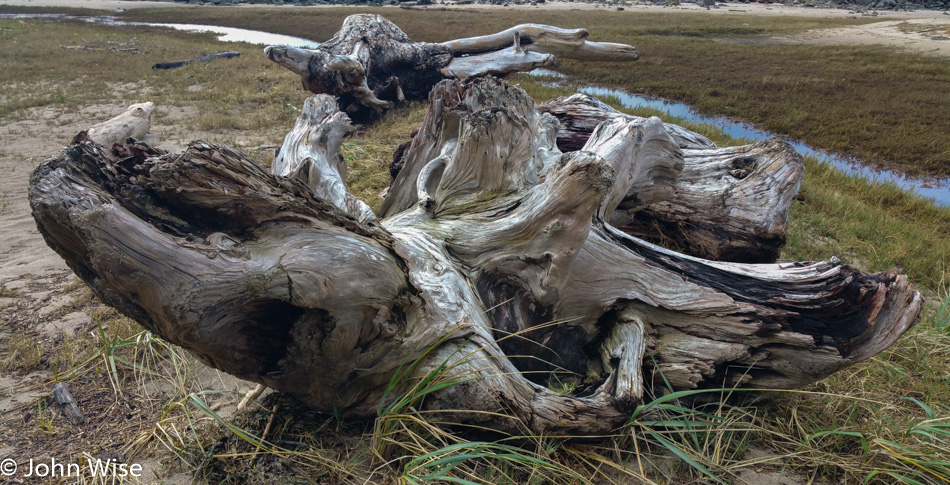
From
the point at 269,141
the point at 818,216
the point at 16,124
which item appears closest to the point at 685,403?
the point at 818,216

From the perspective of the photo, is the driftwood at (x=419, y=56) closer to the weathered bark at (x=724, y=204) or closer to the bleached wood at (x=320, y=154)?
the bleached wood at (x=320, y=154)

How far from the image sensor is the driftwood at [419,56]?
1014 centimetres

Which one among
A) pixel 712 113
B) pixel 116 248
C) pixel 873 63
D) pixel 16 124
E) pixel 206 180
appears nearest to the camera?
pixel 116 248

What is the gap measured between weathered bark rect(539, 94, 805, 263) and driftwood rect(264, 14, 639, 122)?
6.00 meters

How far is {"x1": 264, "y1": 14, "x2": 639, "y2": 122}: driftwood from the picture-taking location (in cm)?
1014

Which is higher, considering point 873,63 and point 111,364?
point 873,63

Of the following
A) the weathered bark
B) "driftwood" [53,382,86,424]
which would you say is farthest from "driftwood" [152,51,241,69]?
the weathered bark

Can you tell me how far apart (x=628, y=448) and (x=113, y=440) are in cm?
272

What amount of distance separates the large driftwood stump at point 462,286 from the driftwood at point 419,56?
683 cm

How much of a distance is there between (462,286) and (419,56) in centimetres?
892

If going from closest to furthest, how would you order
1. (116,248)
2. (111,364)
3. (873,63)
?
(116,248) → (111,364) → (873,63)

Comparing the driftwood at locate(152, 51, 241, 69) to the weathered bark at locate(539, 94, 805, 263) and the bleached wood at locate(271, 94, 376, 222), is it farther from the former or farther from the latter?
the weathered bark at locate(539, 94, 805, 263)

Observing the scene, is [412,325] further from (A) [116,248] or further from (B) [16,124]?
(B) [16,124]

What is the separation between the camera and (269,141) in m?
9.04
